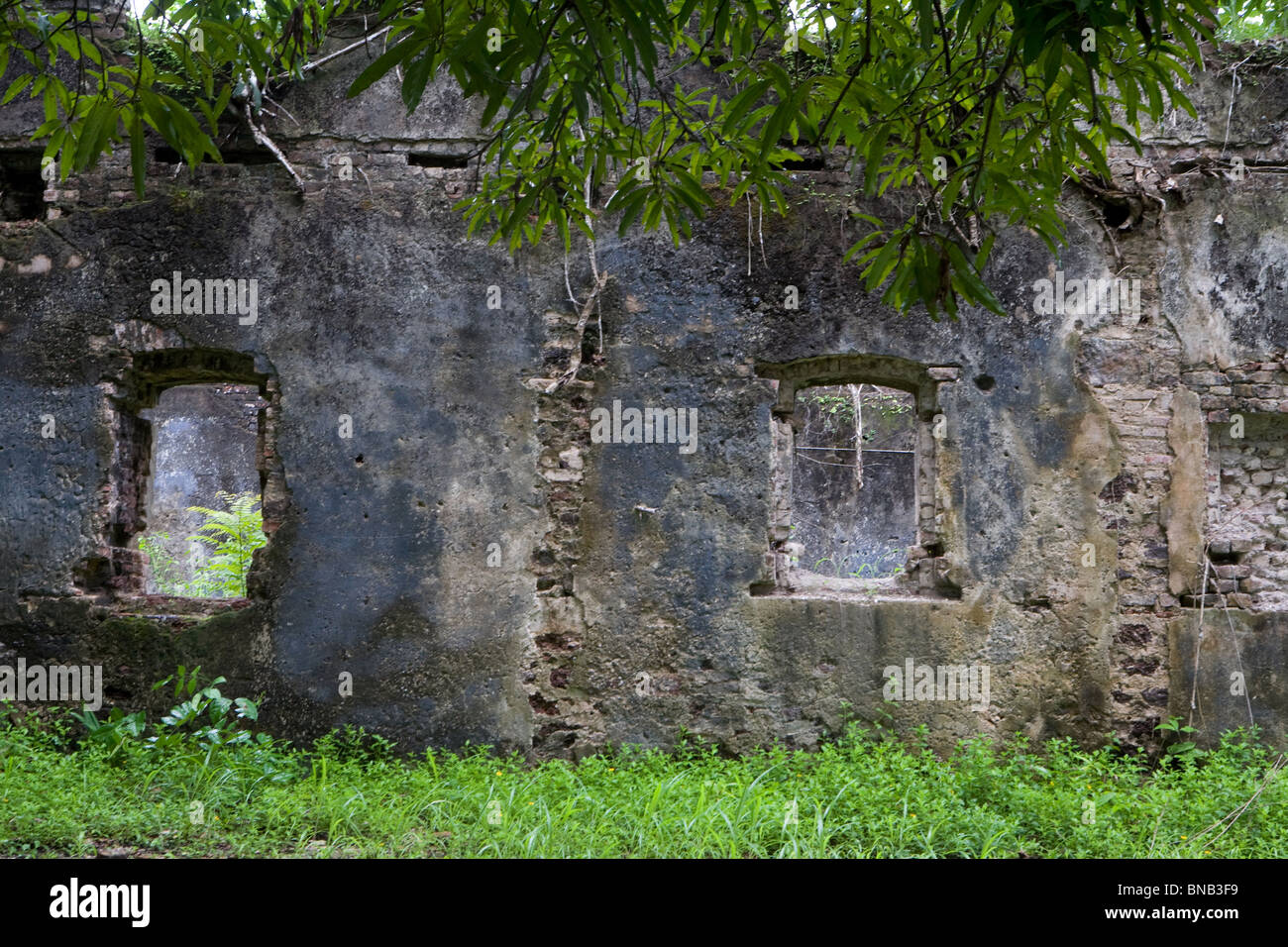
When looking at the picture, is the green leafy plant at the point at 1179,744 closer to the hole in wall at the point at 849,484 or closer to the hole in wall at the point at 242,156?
the hole in wall at the point at 242,156

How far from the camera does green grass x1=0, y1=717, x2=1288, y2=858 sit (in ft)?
13.1

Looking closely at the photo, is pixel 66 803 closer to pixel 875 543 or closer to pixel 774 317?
pixel 774 317

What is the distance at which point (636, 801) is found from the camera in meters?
4.49

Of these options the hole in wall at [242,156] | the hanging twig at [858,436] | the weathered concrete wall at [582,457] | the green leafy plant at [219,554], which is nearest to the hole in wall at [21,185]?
the weathered concrete wall at [582,457]

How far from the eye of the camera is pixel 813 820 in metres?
4.24

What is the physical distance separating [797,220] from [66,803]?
4933 millimetres

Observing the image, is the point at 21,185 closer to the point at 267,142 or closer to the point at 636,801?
the point at 267,142

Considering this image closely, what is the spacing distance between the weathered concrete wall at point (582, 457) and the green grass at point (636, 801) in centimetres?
27

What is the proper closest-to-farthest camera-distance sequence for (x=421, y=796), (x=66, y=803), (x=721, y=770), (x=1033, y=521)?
(x=66, y=803), (x=421, y=796), (x=721, y=770), (x=1033, y=521)

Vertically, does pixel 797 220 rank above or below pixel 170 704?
above

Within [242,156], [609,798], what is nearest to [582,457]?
[609,798]

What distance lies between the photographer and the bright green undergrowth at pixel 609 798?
400 cm

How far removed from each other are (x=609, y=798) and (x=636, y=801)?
0.16 meters

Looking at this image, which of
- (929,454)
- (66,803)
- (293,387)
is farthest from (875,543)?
(66,803)
